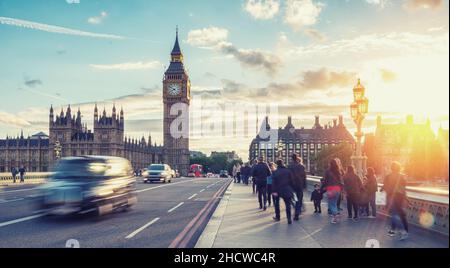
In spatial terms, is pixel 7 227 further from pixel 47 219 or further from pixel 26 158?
pixel 26 158

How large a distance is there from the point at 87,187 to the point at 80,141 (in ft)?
27.7

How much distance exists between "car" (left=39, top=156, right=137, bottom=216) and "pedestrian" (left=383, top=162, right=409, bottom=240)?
7.71 meters

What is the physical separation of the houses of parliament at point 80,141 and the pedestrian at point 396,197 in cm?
361

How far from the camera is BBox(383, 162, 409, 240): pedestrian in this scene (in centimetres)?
641

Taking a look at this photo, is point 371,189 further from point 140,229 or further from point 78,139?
point 78,139

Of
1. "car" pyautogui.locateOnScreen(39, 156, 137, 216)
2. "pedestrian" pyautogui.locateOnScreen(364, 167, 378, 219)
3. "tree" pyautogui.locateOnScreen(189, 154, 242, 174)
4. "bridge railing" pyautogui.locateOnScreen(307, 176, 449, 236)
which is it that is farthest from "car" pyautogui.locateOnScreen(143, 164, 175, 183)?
"tree" pyautogui.locateOnScreen(189, 154, 242, 174)

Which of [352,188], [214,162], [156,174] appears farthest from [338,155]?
[352,188]

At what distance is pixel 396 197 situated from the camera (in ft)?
23.4

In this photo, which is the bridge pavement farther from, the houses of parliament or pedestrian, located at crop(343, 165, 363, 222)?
the houses of parliament

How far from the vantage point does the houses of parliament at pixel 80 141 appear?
1411 cm

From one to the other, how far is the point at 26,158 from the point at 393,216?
5855cm

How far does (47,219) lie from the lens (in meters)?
12.6
